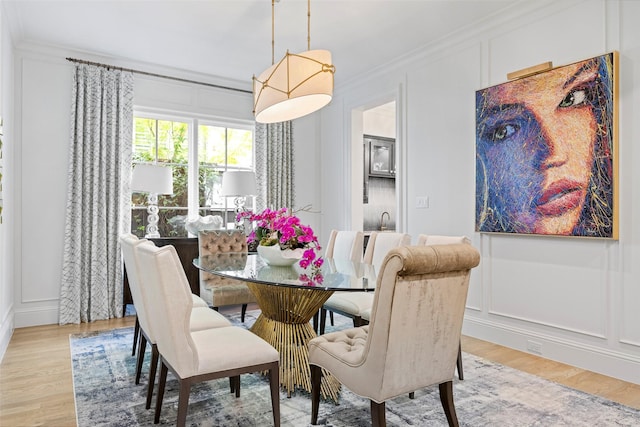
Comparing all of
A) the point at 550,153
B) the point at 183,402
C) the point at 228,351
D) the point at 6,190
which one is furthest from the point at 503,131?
the point at 6,190

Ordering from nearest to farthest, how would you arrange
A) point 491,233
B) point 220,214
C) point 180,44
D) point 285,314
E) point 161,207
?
point 285,314
point 491,233
point 180,44
point 161,207
point 220,214

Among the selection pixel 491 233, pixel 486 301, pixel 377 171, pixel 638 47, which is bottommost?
pixel 486 301

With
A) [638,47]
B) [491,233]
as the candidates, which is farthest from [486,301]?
[638,47]

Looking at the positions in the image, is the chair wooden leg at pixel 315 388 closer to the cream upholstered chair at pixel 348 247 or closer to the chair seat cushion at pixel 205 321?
the chair seat cushion at pixel 205 321

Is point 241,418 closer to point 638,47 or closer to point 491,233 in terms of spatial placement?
point 491,233

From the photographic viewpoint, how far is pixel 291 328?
2.67 m

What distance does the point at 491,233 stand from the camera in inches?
143

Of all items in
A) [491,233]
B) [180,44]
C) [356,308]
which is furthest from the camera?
[180,44]

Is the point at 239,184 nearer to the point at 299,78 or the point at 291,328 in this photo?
the point at 299,78

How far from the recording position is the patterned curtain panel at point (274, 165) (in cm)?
542

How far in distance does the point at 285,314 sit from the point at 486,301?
2.04 metres

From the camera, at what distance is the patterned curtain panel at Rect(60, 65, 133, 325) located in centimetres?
433

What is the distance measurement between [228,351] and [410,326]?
0.86 metres

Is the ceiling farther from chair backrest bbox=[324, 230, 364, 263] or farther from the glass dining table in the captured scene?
the glass dining table
